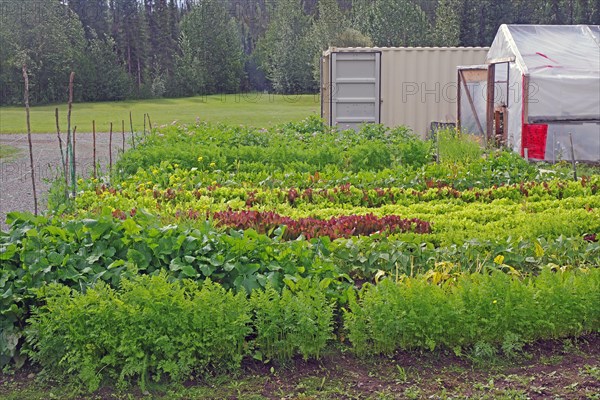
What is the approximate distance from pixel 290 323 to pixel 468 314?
3.76ft

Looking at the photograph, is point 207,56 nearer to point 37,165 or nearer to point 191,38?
point 191,38

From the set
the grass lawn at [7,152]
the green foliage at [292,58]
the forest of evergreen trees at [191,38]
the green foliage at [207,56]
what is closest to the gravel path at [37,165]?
the grass lawn at [7,152]

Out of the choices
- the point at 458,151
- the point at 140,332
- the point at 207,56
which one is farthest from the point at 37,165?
the point at 207,56

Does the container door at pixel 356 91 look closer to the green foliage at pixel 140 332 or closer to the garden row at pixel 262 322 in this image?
the garden row at pixel 262 322

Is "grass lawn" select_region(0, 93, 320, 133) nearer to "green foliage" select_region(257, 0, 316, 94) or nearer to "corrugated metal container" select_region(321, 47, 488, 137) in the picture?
"green foliage" select_region(257, 0, 316, 94)

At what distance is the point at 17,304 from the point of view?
501 centimetres

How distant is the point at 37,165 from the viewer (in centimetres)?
1777

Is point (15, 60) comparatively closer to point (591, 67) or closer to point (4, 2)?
point (4, 2)

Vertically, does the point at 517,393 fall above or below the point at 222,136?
below

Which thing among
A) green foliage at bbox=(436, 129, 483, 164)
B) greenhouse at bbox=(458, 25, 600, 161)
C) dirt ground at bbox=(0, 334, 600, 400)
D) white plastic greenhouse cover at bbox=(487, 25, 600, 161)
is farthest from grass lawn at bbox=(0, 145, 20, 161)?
dirt ground at bbox=(0, 334, 600, 400)

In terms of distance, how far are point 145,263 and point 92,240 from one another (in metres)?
0.46

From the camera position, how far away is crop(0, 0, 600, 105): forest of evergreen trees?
42500 millimetres

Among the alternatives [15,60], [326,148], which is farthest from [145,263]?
[15,60]

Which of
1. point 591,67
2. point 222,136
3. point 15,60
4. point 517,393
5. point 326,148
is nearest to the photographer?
point 517,393
